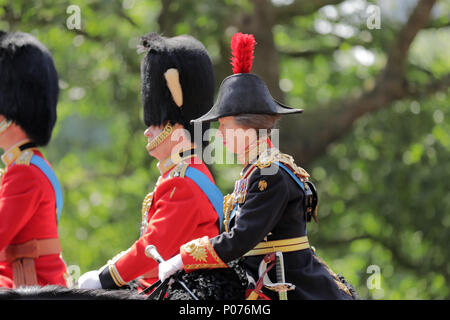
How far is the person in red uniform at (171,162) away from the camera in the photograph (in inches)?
154

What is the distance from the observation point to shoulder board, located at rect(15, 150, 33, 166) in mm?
4384

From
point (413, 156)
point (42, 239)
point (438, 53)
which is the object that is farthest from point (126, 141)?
point (42, 239)

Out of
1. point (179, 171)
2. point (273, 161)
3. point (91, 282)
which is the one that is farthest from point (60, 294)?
point (273, 161)

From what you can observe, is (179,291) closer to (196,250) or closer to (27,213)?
(196,250)

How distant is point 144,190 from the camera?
1021 centimetres

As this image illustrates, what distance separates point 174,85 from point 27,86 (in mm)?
1039

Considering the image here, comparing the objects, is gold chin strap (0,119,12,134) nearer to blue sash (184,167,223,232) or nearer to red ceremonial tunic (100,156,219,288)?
red ceremonial tunic (100,156,219,288)

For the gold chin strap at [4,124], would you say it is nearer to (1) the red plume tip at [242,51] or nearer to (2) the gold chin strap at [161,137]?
(2) the gold chin strap at [161,137]

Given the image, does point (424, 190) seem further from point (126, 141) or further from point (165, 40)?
point (165, 40)

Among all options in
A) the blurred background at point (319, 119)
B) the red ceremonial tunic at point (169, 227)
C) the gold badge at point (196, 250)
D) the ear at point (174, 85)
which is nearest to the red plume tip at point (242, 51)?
the ear at point (174, 85)

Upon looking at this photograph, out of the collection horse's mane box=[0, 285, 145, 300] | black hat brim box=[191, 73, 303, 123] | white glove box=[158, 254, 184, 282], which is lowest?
horse's mane box=[0, 285, 145, 300]

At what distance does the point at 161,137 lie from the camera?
425cm

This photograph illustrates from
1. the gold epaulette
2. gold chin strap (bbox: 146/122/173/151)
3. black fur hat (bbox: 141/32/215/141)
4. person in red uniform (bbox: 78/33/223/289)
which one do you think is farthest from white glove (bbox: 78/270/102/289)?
the gold epaulette

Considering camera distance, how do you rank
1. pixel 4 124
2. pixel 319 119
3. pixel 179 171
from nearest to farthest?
pixel 179 171 → pixel 4 124 → pixel 319 119
